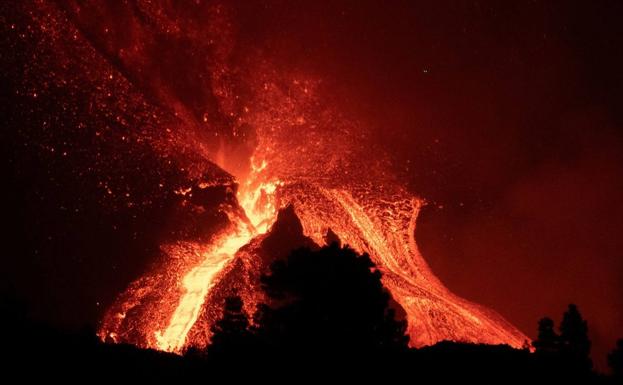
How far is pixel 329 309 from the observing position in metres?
18.0

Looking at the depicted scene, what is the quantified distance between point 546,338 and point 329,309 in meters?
7.46

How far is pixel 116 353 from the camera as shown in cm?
1788

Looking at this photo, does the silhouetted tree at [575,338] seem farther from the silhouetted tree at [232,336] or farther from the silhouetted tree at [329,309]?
the silhouetted tree at [232,336]

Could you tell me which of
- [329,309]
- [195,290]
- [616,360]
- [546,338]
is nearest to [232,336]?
[329,309]

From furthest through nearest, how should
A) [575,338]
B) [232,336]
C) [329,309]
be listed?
[575,338] < [232,336] < [329,309]

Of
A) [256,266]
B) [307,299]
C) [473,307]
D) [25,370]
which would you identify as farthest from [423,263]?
[25,370]

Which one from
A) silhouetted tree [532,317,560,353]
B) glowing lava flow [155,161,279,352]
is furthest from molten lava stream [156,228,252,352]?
silhouetted tree [532,317,560,353]

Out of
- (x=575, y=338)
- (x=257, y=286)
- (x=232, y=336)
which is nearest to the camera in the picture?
(x=232, y=336)

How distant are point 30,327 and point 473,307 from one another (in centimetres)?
3442

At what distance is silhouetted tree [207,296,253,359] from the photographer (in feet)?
57.4

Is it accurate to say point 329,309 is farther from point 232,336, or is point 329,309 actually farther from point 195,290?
point 195,290

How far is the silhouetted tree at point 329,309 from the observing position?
1756 cm

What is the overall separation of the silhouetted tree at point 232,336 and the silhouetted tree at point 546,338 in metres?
9.13

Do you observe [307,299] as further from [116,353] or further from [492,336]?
[492,336]
